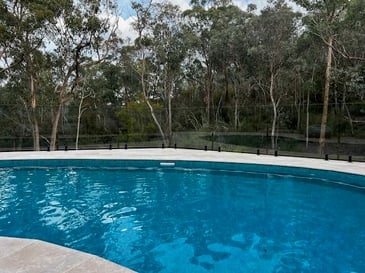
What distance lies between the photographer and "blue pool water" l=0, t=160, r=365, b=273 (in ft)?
11.6

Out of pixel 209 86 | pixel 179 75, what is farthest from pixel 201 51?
pixel 209 86

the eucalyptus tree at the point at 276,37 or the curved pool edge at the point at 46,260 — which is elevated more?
the eucalyptus tree at the point at 276,37

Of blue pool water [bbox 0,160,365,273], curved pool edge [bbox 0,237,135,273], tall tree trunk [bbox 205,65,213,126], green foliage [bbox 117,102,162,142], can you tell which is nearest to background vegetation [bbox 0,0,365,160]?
green foliage [bbox 117,102,162,142]

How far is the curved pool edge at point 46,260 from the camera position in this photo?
237 cm

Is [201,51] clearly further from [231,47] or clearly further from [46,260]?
[46,260]

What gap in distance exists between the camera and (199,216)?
491 centimetres

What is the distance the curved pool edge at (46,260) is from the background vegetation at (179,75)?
8.30m

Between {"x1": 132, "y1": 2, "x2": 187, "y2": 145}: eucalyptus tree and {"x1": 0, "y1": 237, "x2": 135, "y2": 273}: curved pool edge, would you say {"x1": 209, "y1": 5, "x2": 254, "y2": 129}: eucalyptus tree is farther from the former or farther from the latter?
{"x1": 0, "y1": 237, "x2": 135, "y2": 273}: curved pool edge

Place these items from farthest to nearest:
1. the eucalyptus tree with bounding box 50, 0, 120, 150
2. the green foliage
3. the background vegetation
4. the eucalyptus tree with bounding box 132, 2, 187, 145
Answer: the eucalyptus tree with bounding box 132, 2, 187, 145 → the eucalyptus tree with bounding box 50, 0, 120, 150 → the green foliage → the background vegetation

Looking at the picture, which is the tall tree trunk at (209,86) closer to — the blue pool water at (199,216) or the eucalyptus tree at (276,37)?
the eucalyptus tree at (276,37)

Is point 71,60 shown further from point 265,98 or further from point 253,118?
point 265,98

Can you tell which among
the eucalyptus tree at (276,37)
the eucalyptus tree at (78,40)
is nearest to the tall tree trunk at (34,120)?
the eucalyptus tree at (78,40)

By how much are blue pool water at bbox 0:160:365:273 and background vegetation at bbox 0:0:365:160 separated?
3.24 m

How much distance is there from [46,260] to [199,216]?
2.76 metres
